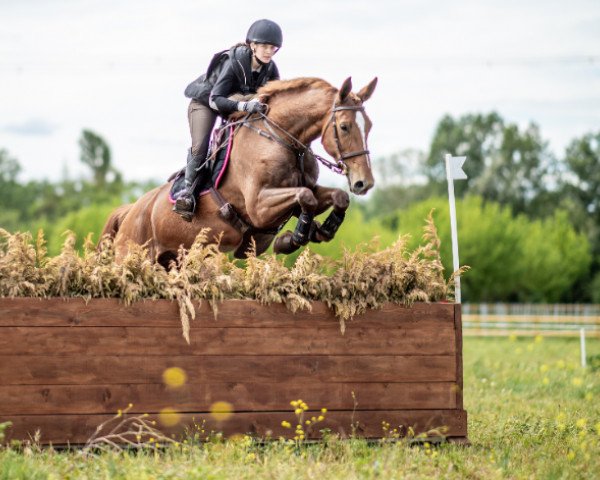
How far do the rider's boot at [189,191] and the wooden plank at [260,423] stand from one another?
6.79 feet

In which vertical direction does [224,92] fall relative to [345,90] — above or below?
above

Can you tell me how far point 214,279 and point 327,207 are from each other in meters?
1.35

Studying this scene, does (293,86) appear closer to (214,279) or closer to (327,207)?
(327,207)

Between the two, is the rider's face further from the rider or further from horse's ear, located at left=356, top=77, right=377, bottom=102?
horse's ear, located at left=356, top=77, right=377, bottom=102

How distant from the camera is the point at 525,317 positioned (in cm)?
2981

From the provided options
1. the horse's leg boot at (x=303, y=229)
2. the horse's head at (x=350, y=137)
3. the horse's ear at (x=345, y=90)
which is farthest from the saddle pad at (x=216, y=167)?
the horse's ear at (x=345, y=90)

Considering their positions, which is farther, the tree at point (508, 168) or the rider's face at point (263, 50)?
the tree at point (508, 168)

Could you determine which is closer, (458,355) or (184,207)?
(458,355)

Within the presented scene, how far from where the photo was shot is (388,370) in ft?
17.2

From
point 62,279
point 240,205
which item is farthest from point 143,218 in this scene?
point 62,279

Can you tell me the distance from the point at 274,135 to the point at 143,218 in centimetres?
187

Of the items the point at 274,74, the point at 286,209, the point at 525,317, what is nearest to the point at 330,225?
the point at 286,209

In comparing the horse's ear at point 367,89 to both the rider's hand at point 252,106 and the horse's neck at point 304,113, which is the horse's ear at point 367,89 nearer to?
the horse's neck at point 304,113

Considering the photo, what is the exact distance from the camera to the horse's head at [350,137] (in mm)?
5656
